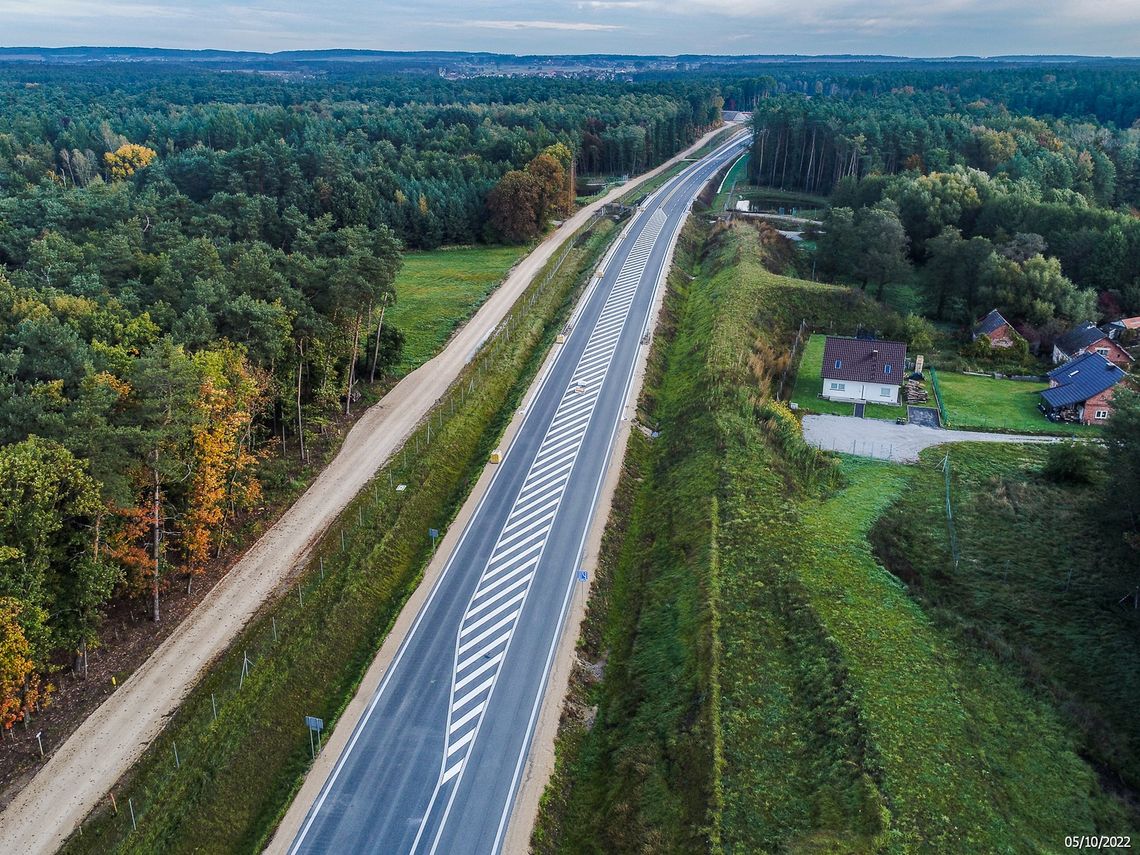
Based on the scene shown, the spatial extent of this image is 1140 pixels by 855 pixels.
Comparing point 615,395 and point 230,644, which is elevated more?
point 615,395

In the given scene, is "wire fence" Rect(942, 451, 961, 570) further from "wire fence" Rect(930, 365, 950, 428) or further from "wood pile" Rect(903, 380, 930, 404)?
"wood pile" Rect(903, 380, 930, 404)

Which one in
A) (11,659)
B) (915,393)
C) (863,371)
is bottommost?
(915,393)

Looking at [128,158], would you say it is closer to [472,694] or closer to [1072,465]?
[472,694]

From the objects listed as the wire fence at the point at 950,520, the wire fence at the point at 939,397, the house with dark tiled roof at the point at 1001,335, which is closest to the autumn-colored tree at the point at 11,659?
the wire fence at the point at 950,520

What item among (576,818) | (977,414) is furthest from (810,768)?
(977,414)

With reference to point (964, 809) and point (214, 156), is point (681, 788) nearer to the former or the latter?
point (964, 809)

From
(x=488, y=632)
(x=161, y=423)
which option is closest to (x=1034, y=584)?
(x=488, y=632)
